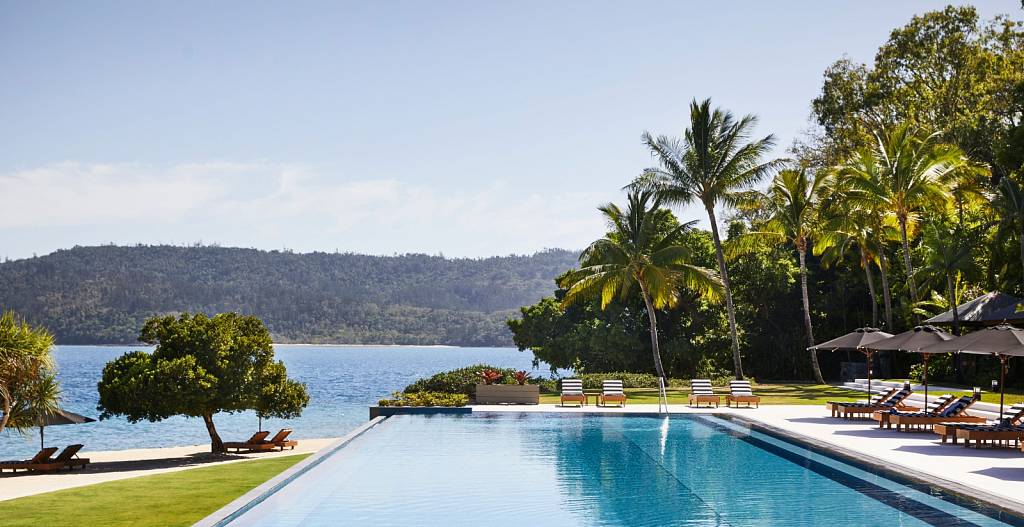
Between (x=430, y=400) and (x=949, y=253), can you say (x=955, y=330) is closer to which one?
(x=949, y=253)

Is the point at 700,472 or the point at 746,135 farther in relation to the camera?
the point at 746,135

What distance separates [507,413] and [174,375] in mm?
8201

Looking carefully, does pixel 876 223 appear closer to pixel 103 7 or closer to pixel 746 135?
pixel 746 135

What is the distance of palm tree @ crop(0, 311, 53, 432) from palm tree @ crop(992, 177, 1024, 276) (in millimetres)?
23210

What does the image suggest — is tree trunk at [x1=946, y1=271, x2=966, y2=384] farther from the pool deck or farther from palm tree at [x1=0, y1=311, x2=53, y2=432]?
palm tree at [x1=0, y1=311, x2=53, y2=432]

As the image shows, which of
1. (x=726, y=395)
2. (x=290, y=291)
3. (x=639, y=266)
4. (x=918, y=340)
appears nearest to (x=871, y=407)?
(x=918, y=340)

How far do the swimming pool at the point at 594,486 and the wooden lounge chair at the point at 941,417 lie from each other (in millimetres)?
2436

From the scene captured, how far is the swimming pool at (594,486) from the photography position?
10070 millimetres

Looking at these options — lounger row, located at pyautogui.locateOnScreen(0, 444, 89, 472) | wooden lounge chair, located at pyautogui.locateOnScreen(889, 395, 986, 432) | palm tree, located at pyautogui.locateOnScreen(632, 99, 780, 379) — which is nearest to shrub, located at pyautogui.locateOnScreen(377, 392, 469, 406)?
lounger row, located at pyautogui.locateOnScreen(0, 444, 89, 472)

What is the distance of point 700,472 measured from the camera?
43.7ft

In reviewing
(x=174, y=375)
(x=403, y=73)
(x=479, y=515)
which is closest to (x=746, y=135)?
(x=403, y=73)

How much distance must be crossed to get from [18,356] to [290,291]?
12323 centimetres

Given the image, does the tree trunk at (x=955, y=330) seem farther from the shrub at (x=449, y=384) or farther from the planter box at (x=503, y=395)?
the shrub at (x=449, y=384)

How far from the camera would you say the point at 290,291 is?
458 feet
